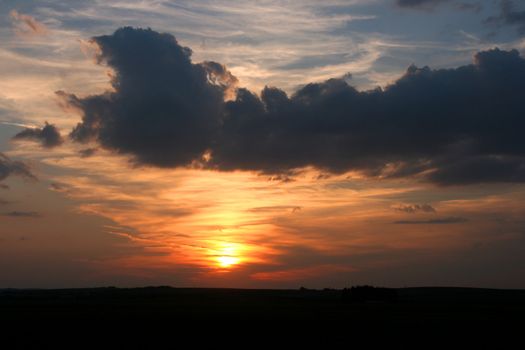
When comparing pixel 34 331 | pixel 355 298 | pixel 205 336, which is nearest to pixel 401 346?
pixel 205 336

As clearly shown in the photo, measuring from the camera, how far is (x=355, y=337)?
51406 millimetres

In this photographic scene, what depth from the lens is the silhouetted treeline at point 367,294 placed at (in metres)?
146

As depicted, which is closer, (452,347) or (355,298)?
(452,347)

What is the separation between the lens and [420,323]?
225 ft

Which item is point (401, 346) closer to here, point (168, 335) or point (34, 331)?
point (168, 335)

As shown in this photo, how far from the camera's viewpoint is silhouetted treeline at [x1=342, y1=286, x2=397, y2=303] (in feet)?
481

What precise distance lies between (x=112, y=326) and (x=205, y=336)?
531 inches

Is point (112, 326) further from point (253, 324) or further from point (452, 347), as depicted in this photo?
point (452, 347)

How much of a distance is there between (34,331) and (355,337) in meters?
25.8

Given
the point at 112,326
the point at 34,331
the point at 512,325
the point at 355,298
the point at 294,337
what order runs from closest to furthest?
1. the point at 294,337
2. the point at 34,331
3. the point at 112,326
4. the point at 512,325
5. the point at 355,298

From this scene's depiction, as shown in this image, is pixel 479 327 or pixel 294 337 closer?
pixel 294 337

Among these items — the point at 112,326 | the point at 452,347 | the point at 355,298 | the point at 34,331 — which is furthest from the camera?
the point at 355,298

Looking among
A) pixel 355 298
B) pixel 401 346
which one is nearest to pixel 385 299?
pixel 355 298

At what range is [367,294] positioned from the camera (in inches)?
5837
